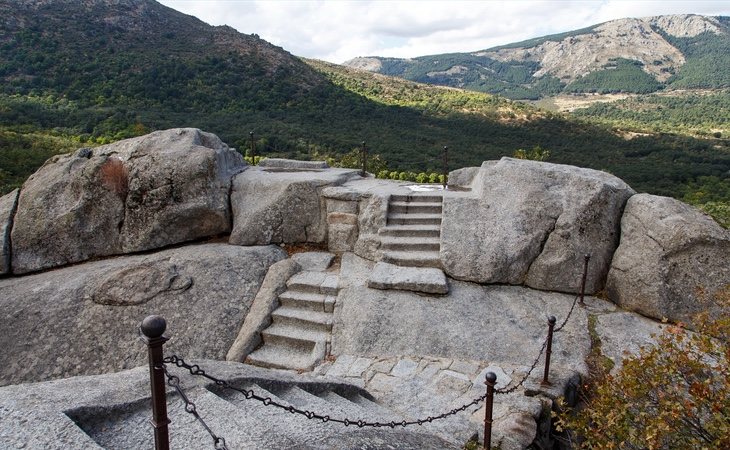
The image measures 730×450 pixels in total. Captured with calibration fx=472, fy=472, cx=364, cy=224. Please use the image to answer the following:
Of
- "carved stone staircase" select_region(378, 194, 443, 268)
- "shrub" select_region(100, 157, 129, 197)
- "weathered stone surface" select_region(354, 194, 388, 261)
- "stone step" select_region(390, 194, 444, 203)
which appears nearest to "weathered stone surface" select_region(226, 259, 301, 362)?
"weathered stone surface" select_region(354, 194, 388, 261)

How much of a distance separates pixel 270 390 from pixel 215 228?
20.3ft

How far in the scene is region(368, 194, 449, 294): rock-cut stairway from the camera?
8.29 meters

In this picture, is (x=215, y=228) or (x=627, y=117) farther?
(x=627, y=117)

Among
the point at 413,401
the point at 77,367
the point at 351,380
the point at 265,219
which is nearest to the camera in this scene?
the point at 413,401

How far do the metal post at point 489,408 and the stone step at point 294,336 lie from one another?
330 cm

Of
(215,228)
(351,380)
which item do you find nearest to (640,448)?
(351,380)

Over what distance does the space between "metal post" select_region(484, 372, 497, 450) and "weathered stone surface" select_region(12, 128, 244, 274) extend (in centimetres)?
742

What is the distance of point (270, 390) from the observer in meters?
5.12

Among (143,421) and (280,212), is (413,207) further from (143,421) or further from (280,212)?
(143,421)

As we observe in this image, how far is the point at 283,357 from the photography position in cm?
757

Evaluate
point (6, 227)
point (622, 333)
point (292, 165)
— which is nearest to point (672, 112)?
point (292, 165)

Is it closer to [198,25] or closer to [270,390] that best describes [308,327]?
[270,390]

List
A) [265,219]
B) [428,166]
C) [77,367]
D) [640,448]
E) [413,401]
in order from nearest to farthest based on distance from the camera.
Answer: [640,448] → [413,401] → [77,367] → [265,219] → [428,166]

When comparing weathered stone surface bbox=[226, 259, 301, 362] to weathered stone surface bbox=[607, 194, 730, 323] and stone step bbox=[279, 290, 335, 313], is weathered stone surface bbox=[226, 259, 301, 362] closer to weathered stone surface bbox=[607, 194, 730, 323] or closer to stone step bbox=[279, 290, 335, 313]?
stone step bbox=[279, 290, 335, 313]
